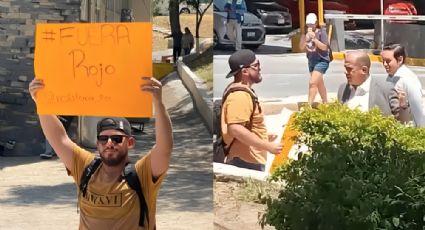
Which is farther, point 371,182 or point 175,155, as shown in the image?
point 175,155

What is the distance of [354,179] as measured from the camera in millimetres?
3973

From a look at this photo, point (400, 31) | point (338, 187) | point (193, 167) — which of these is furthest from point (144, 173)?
point (193, 167)

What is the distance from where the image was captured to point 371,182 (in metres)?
3.96

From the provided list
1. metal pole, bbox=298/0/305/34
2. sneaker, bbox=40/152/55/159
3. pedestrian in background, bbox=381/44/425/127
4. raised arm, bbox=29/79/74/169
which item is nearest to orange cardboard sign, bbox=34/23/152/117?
raised arm, bbox=29/79/74/169

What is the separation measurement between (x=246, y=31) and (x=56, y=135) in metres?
2.00

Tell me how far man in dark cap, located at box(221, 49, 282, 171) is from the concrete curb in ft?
32.0

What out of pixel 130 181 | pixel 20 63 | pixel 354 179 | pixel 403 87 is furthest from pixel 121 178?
pixel 20 63

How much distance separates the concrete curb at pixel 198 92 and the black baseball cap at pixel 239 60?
9.77 metres

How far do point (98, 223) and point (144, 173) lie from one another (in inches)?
11.7

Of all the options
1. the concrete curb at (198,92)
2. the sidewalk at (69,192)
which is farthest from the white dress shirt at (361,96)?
the concrete curb at (198,92)

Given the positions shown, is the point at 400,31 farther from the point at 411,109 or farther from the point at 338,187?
the point at 338,187

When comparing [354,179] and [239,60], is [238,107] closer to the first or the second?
[239,60]

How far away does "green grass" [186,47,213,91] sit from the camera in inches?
739

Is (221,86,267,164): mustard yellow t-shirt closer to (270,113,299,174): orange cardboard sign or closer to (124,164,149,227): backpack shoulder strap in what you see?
(270,113,299,174): orange cardboard sign
